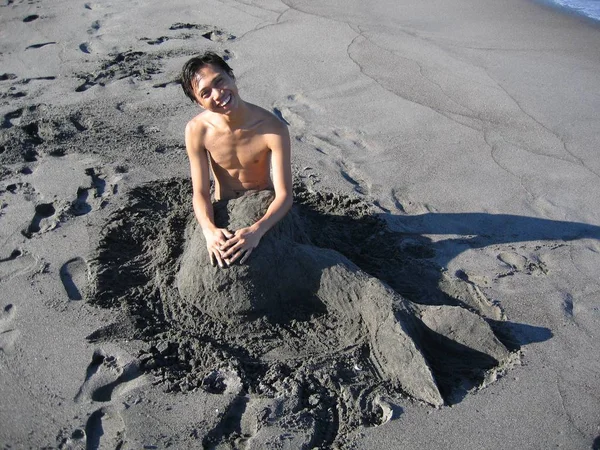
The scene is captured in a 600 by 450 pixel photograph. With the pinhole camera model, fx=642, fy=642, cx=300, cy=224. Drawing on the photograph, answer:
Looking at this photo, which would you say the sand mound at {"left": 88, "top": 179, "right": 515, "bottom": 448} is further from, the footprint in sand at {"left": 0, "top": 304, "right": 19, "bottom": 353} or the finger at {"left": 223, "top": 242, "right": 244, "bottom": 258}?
the footprint in sand at {"left": 0, "top": 304, "right": 19, "bottom": 353}

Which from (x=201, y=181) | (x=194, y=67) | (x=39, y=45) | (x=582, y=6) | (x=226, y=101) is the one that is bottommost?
(x=39, y=45)

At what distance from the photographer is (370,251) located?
3.85 meters

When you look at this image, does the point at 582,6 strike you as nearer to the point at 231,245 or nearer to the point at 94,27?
the point at 94,27

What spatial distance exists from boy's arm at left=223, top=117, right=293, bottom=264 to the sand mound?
0.21 feet

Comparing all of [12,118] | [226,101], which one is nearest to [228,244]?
[226,101]

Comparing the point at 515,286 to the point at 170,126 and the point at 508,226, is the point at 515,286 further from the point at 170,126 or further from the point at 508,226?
the point at 170,126

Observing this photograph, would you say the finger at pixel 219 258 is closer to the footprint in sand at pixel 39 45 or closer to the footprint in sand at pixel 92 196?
the footprint in sand at pixel 92 196

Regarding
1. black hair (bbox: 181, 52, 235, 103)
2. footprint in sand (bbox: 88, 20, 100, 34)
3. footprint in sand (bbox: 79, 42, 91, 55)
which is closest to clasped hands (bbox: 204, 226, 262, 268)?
black hair (bbox: 181, 52, 235, 103)

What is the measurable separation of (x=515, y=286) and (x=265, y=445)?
1.75 meters

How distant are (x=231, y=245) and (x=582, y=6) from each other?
7610 millimetres

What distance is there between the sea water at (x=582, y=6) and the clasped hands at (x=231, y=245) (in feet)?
22.8

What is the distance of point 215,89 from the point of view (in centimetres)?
321

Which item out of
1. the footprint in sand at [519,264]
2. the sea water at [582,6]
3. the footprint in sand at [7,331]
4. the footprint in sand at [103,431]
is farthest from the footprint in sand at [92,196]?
the sea water at [582,6]

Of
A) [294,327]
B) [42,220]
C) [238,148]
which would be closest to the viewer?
[294,327]
